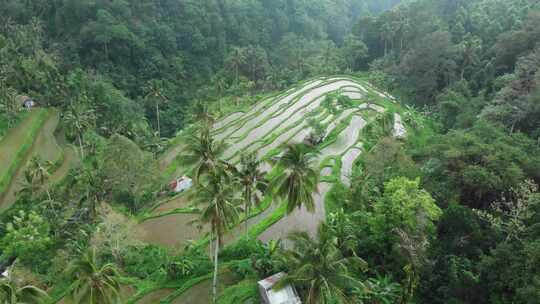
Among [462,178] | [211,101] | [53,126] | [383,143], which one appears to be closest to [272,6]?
[211,101]

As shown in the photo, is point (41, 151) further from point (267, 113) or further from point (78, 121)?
point (267, 113)

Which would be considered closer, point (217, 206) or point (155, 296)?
point (217, 206)

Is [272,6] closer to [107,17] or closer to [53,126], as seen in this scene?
[107,17]

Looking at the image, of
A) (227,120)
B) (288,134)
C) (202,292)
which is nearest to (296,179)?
(202,292)

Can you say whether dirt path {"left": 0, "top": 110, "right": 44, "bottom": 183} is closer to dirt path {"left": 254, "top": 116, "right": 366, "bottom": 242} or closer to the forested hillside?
the forested hillside

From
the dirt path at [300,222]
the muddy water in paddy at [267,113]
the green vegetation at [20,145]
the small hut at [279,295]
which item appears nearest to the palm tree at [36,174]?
the green vegetation at [20,145]

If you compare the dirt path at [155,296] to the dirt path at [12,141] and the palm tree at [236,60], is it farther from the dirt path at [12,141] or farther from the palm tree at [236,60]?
the palm tree at [236,60]

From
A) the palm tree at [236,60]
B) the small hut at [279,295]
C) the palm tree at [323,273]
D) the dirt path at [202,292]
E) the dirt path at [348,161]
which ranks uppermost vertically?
the palm tree at [236,60]
